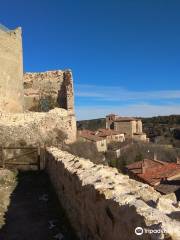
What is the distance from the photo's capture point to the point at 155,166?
44.6 m

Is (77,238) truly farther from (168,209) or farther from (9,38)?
(9,38)

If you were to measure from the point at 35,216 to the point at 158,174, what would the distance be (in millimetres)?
34467

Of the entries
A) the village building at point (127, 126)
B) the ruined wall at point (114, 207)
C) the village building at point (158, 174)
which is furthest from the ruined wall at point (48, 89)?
the village building at point (127, 126)

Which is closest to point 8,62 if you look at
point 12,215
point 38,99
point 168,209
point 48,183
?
point 38,99

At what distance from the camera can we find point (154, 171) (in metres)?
42.5

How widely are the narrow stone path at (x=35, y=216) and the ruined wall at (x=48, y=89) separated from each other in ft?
49.4

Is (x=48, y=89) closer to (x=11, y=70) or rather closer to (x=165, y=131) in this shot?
(x=11, y=70)

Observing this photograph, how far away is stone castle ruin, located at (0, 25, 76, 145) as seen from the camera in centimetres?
1942

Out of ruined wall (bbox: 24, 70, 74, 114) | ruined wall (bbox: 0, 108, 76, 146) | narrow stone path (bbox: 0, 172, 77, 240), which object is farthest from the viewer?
ruined wall (bbox: 24, 70, 74, 114)

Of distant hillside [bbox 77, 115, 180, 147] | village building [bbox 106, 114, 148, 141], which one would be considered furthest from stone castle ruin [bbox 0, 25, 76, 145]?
village building [bbox 106, 114, 148, 141]

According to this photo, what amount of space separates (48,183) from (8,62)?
37.5ft

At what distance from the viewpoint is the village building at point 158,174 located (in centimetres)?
3659

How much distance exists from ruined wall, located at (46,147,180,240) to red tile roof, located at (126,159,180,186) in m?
32.8

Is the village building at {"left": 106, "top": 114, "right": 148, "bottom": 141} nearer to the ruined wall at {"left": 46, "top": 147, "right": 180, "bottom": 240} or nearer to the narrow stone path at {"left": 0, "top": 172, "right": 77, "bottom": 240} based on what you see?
the narrow stone path at {"left": 0, "top": 172, "right": 77, "bottom": 240}
